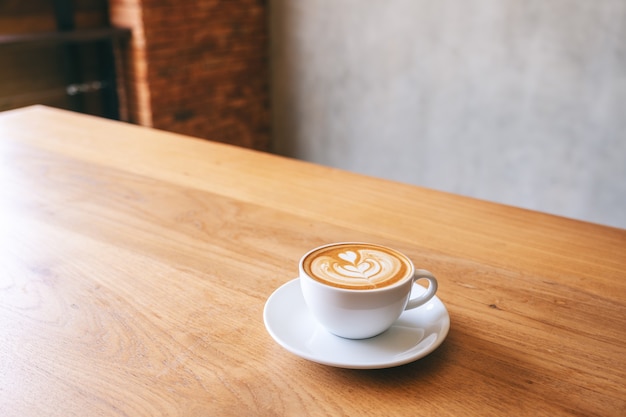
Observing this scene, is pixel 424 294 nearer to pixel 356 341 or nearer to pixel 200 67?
pixel 356 341

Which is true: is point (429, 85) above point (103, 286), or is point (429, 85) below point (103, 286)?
below

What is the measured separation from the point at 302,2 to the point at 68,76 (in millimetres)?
1157

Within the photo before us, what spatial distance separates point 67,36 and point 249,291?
82.3 inches

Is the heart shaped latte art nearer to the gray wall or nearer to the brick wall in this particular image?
the gray wall

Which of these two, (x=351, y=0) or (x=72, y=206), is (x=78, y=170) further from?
(x=351, y=0)

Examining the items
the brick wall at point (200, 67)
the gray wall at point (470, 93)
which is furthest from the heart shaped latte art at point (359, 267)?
the brick wall at point (200, 67)

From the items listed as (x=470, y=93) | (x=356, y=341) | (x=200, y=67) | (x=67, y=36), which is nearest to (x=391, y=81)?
(x=470, y=93)

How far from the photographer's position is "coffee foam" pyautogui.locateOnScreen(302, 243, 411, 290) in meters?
0.57

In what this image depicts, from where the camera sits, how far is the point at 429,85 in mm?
2697

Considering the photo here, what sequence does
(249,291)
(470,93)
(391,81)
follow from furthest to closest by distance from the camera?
(391,81) → (470,93) → (249,291)

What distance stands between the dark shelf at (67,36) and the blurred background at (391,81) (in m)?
0.02

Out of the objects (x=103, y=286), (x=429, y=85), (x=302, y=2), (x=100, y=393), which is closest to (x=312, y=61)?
(x=302, y=2)

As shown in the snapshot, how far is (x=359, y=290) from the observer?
549mm

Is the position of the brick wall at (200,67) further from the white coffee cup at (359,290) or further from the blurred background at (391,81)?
the white coffee cup at (359,290)
